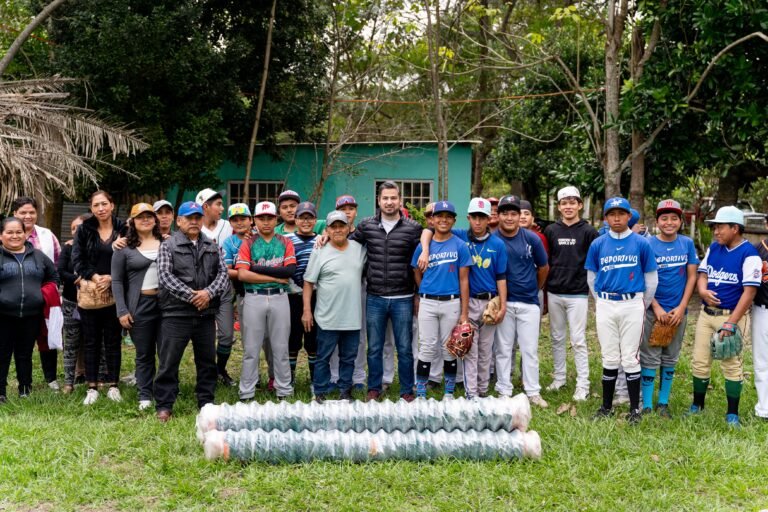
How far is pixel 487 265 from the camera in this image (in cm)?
631

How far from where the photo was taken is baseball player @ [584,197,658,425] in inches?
226

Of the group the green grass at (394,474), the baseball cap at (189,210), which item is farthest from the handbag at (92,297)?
the baseball cap at (189,210)

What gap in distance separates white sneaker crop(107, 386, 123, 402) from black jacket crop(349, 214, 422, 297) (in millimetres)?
2597

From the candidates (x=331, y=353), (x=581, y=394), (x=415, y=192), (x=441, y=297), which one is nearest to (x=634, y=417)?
(x=581, y=394)

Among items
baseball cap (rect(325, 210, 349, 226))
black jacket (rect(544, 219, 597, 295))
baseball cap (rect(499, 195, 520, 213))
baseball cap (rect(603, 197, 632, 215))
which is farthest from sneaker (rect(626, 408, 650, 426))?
baseball cap (rect(325, 210, 349, 226))

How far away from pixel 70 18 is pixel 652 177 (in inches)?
419

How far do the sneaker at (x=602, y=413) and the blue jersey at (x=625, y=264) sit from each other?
3.44 ft

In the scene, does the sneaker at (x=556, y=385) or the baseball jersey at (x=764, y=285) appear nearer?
the baseball jersey at (x=764, y=285)

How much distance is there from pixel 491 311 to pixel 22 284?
4385 mm

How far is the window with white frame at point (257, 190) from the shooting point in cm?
1747

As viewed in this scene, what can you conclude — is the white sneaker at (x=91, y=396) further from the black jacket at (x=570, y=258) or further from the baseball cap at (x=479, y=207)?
the black jacket at (x=570, y=258)

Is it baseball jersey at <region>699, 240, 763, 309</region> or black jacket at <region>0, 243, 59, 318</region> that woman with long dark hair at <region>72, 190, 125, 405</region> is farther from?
baseball jersey at <region>699, 240, 763, 309</region>

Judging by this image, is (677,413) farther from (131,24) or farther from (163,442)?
(131,24)

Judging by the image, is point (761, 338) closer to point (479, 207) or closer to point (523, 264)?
point (523, 264)
